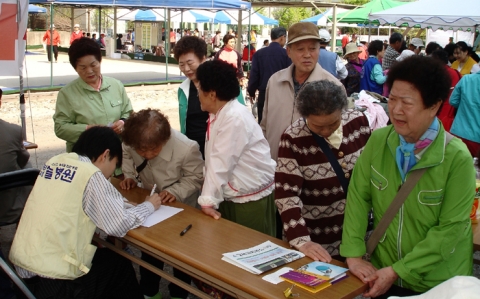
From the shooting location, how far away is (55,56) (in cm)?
2164

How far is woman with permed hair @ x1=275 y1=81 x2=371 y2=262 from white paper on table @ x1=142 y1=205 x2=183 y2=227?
779 millimetres

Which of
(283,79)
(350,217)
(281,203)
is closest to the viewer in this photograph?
(350,217)

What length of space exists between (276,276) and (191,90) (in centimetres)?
194

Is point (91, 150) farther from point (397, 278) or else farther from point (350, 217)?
point (397, 278)

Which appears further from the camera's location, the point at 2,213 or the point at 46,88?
the point at 46,88

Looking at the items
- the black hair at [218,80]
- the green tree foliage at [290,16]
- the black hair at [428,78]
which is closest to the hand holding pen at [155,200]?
the black hair at [218,80]

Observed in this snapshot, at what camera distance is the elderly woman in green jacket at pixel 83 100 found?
3.71 m

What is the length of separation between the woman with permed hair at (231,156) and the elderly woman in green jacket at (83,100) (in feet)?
3.39

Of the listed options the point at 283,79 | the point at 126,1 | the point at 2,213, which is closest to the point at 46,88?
the point at 126,1

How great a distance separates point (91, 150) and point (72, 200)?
1.06ft

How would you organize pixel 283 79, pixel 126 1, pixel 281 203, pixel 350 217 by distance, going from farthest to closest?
pixel 126 1
pixel 283 79
pixel 281 203
pixel 350 217

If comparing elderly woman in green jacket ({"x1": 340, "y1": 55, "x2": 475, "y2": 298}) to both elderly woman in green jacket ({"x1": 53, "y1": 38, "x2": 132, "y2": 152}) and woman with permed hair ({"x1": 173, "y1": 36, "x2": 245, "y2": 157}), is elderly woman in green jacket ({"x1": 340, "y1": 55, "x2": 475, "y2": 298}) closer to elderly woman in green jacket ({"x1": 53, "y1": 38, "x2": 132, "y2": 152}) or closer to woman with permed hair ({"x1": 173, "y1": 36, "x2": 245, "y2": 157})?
Result: woman with permed hair ({"x1": 173, "y1": 36, "x2": 245, "y2": 157})

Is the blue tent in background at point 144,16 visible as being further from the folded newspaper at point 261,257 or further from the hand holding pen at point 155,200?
the folded newspaper at point 261,257

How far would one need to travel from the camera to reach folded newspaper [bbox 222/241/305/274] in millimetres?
2229
